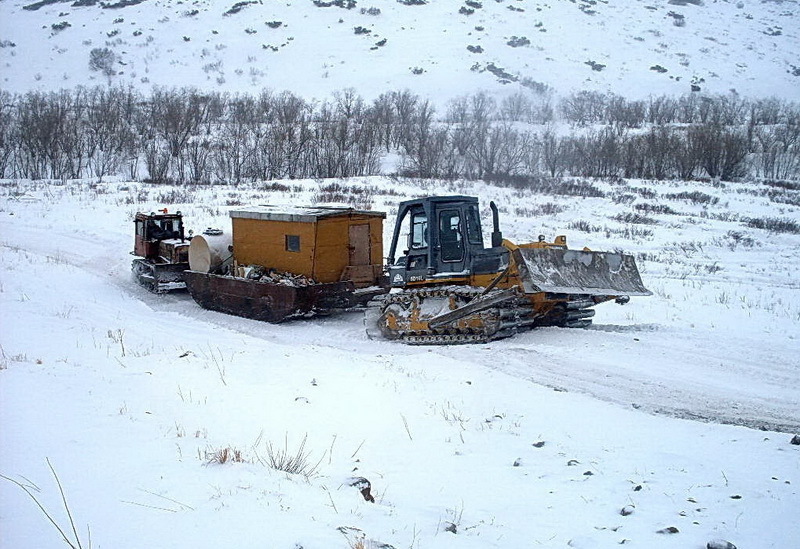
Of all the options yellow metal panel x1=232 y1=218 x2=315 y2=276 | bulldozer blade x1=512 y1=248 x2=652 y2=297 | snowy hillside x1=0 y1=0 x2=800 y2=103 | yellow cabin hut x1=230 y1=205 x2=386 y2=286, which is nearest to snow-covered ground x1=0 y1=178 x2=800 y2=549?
bulldozer blade x1=512 y1=248 x2=652 y2=297

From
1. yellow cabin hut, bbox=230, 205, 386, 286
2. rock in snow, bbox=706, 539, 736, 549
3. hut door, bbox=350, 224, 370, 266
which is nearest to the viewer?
rock in snow, bbox=706, 539, 736, 549

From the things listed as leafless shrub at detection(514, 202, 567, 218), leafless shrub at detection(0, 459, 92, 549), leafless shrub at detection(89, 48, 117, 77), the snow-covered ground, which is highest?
leafless shrub at detection(89, 48, 117, 77)

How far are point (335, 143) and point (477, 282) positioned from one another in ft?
110

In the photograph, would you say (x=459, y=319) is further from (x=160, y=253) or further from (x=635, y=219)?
(x=635, y=219)

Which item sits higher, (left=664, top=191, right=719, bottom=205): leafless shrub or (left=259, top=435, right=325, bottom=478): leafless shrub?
(left=664, top=191, right=719, bottom=205): leafless shrub

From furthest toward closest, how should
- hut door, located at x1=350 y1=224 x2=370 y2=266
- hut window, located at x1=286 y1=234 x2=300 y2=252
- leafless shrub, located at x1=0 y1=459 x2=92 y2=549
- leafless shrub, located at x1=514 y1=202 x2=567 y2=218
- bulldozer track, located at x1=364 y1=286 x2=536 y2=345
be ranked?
leafless shrub, located at x1=514 y1=202 x2=567 y2=218, hut door, located at x1=350 y1=224 x2=370 y2=266, hut window, located at x1=286 y1=234 x2=300 y2=252, bulldozer track, located at x1=364 y1=286 x2=536 y2=345, leafless shrub, located at x1=0 y1=459 x2=92 y2=549

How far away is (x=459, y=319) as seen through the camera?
10.4 m

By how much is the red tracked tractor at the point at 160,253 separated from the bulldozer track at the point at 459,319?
6.05m

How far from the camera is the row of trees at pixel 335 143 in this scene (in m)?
39.7

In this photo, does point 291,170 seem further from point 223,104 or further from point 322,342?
point 322,342

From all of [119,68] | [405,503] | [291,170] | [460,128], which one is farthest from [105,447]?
[119,68]

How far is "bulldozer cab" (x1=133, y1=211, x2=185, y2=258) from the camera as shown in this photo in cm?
1589

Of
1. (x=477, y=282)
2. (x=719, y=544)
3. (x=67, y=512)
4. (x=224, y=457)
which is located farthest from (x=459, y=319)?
(x=67, y=512)

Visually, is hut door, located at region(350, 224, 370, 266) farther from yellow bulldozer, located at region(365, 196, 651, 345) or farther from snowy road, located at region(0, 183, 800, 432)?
yellow bulldozer, located at region(365, 196, 651, 345)
